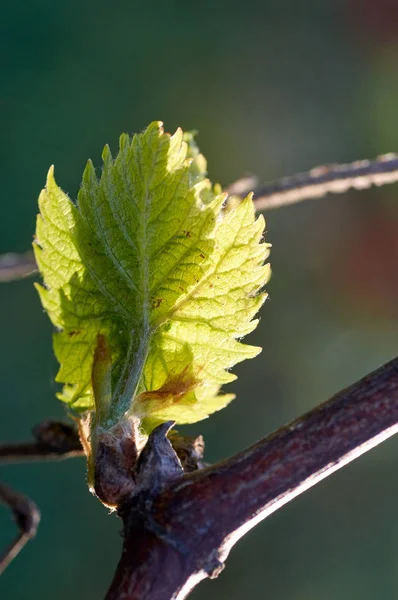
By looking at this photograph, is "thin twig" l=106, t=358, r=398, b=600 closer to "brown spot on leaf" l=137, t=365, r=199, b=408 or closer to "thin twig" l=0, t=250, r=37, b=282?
"brown spot on leaf" l=137, t=365, r=199, b=408

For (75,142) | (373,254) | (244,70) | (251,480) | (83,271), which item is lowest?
(251,480)

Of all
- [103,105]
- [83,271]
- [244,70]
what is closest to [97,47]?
[103,105]

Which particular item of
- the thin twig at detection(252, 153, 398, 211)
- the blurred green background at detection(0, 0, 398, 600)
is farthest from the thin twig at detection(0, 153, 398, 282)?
the blurred green background at detection(0, 0, 398, 600)

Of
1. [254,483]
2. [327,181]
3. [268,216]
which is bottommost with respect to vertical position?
[254,483]

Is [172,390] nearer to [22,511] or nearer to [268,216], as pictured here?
[22,511]

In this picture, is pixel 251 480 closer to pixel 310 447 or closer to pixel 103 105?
pixel 310 447

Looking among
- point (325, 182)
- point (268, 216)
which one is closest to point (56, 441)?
point (325, 182)
